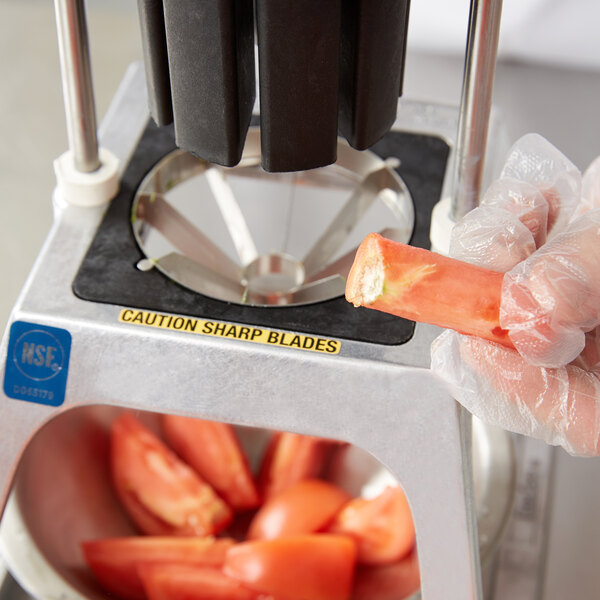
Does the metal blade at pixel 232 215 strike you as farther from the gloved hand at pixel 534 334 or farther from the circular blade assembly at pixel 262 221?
the gloved hand at pixel 534 334

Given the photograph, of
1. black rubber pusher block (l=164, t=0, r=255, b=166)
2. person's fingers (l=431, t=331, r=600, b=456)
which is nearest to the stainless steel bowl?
person's fingers (l=431, t=331, r=600, b=456)

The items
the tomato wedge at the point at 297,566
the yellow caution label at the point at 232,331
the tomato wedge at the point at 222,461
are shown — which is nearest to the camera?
the yellow caution label at the point at 232,331

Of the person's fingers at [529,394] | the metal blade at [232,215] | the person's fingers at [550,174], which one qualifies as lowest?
the metal blade at [232,215]

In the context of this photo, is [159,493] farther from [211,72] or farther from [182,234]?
[211,72]

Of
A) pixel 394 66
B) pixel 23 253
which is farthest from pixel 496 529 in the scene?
pixel 23 253

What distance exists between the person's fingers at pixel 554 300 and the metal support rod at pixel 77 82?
33cm

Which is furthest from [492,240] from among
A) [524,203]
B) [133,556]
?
[133,556]

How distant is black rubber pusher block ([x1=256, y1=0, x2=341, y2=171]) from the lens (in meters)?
0.49

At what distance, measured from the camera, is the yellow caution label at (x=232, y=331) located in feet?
1.97

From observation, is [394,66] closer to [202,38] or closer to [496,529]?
[202,38]

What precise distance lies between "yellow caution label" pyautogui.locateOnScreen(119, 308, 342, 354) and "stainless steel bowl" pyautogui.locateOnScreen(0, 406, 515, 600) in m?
0.19

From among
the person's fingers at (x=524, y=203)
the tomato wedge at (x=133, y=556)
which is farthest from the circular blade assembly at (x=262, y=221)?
the tomato wedge at (x=133, y=556)

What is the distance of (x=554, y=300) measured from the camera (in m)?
0.50

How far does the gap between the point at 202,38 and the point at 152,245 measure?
0.73 ft
